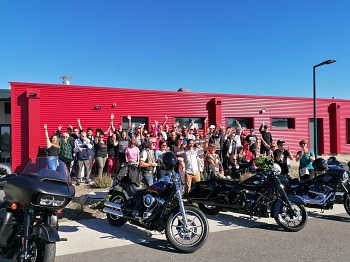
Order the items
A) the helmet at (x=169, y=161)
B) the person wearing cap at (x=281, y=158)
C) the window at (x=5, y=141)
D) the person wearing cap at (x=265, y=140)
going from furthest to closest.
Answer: the window at (x=5, y=141), the person wearing cap at (x=265, y=140), the person wearing cap at (x=281, y=158), the helmet at (x=169, y=161)

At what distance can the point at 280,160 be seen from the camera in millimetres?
8234

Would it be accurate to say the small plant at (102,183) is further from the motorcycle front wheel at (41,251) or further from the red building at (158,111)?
the motorcycle front wheel at (41,251)

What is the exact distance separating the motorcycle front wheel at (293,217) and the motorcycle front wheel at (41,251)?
→ 3.78 meters

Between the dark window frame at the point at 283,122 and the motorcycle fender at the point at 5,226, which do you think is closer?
the motorcycle fender at the point at 5,226

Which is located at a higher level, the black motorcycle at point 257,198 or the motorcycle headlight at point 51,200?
the motorcycle headlight at point 51,200

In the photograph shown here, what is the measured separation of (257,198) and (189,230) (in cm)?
181

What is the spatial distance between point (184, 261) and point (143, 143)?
20.4ft

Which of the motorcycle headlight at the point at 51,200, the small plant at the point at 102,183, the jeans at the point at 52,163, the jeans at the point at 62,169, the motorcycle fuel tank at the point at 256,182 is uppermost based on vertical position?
the jeans at the point at 52,163

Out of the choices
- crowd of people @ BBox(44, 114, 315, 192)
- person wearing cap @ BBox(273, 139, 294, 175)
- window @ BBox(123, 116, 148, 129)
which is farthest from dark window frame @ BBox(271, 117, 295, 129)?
person wearing cap @ BBox(273, 139, 294, 175)

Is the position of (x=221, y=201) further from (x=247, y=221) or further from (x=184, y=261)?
(x=184, y=261)

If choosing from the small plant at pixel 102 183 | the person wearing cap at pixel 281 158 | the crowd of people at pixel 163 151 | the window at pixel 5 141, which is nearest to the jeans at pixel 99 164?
the crowd of people at pixel 163 151

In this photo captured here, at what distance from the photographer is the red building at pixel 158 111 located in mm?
12531

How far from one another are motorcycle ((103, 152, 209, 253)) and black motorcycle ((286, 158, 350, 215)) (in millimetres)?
2730

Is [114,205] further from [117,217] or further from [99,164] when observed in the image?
[99,164]
